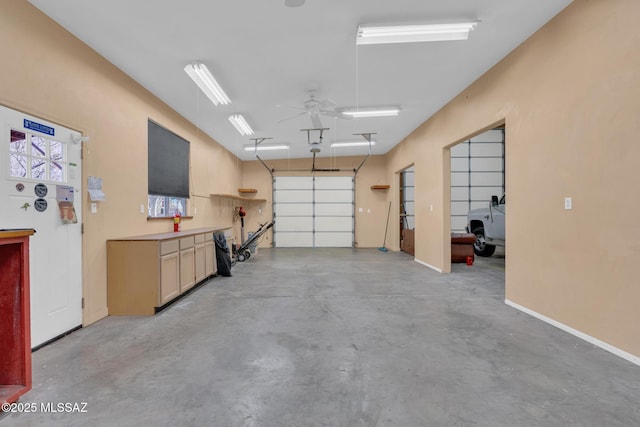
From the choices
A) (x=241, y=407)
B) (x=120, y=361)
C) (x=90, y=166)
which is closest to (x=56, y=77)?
(x=90, y=166)

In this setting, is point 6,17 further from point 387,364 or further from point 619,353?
point 619,353

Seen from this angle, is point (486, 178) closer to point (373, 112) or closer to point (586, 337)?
point (373, 112)

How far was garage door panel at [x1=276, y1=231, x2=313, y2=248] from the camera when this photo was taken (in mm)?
9602

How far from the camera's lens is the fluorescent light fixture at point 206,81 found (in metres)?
3.48

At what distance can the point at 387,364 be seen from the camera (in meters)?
2.16

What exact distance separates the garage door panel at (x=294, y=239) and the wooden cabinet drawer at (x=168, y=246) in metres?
5.85

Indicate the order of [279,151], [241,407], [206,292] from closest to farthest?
[241,407] < [206,292] < [279,151]

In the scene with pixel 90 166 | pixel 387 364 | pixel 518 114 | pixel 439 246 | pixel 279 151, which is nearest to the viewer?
pixel 387 364

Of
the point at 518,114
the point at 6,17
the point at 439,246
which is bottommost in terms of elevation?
the point at 439,246

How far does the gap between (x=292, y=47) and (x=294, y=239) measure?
7031 millimetres

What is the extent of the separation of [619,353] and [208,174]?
23.6 feet

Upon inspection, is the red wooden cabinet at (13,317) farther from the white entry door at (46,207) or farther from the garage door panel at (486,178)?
the garage door panel at (486,178)

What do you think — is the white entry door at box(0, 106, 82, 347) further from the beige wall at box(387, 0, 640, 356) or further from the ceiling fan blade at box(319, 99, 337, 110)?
the beige wall at box(387, 0, 640, 356)

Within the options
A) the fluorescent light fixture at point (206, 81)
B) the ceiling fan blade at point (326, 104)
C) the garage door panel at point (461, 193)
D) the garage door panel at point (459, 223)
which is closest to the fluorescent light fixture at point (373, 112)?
the ceiling fan blade at point (326, 104)
